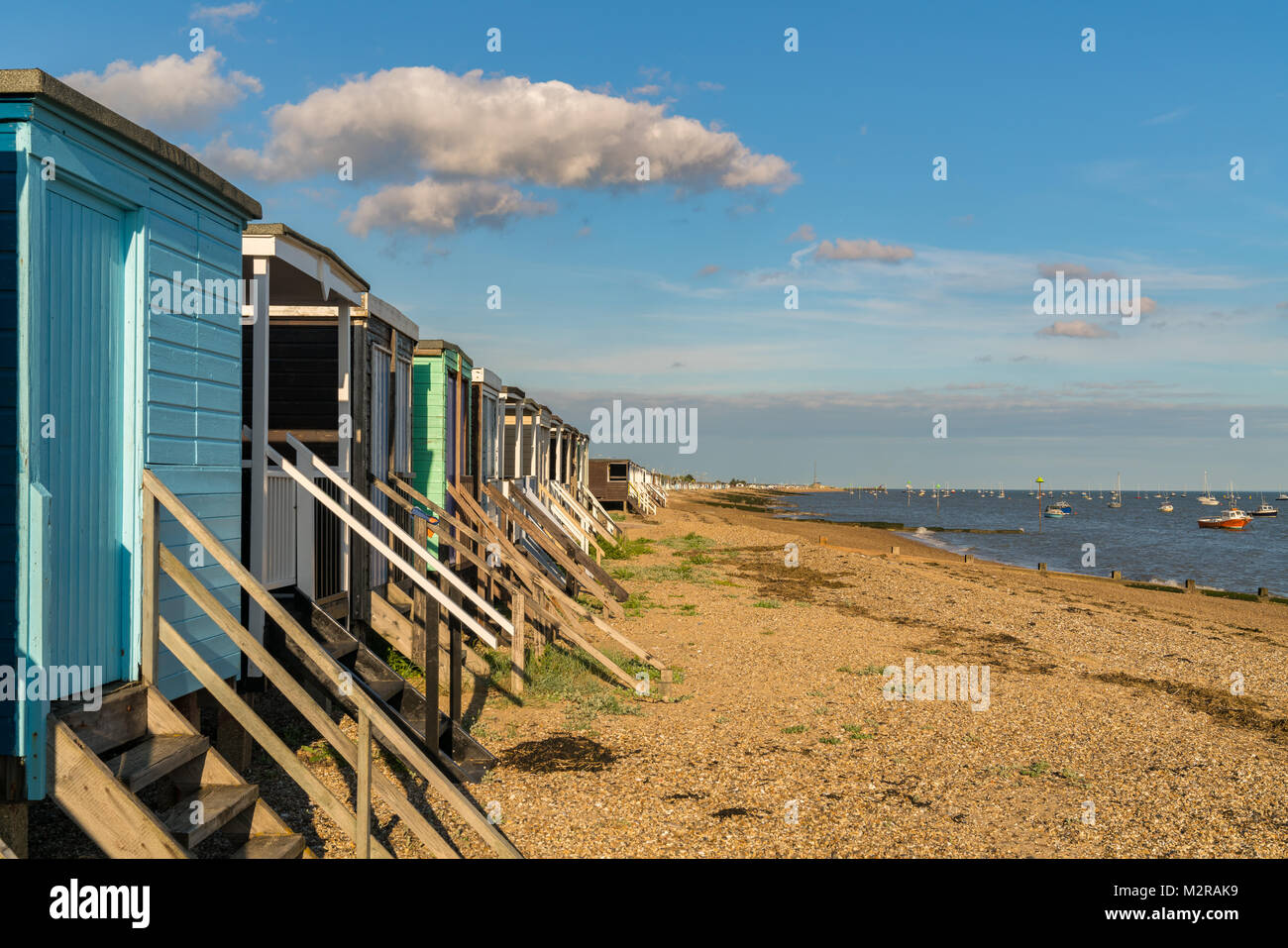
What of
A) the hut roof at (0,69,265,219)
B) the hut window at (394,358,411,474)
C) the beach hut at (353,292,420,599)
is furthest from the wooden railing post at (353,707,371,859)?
the hut window at (394,358,411,474)

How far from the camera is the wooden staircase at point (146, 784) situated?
4078mm

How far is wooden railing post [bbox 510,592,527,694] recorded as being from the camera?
400 inches

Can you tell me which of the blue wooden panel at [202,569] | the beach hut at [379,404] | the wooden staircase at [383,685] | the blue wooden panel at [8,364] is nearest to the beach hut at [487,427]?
the beach hut at [379,404]

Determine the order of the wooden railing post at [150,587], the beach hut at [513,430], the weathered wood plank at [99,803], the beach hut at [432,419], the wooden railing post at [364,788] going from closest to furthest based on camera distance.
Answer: the weathered wood plank at [99,803] → the wooden railing post at [364,788] → the wooden railing post at [150,587] → the beach hut at [432,419] → the beach hut at [513,430]

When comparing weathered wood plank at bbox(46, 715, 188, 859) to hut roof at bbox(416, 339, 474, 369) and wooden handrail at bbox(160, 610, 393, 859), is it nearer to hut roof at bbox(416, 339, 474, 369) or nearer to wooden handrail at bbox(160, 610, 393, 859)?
wooden handrail at bbox(160, 610, 393, 859)

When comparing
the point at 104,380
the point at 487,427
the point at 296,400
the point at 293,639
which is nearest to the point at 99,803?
the point at 293,639

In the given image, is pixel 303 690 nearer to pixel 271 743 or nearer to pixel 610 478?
pixel 271 743

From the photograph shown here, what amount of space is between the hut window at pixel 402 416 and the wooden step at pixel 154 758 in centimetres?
634

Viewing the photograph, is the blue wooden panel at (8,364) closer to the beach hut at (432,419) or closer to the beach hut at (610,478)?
the beach hut at (432,419)

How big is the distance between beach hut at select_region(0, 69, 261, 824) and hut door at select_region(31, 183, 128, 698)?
0.01m

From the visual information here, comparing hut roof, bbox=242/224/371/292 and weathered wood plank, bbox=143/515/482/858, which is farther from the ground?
hut roof, bbox=242/224/371/292

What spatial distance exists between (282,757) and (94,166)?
11.5 feet

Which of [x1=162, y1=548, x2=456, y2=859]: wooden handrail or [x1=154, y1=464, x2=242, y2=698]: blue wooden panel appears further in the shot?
[x1=154, y1=464, x2=242, y2=698]: blue wooden panel
